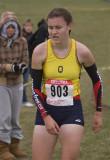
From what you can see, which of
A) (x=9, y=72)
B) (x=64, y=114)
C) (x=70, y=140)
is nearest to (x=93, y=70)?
(x=64, y=114)

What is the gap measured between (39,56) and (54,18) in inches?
16.2

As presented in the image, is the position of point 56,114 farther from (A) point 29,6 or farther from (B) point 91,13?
(A) point 29,6

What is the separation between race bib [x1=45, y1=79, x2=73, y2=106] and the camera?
3.93 m

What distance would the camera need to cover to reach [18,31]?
5660mm

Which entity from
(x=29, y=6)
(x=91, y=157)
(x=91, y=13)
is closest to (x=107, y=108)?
(x=91, y=157)

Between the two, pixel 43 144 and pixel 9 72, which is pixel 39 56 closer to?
pixel 43 144

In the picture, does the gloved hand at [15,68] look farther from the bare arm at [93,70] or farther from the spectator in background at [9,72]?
the bare arm at [93,70]

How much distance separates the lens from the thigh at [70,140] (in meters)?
3.79

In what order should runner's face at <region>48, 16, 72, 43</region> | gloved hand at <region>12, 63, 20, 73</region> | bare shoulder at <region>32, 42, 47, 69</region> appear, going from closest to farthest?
runner's face at <region>48, 16, 72, 43</region> < bare shoulder at <region>32, 42, 47, 69</region> < gloved hand at <region>12, 63, 20, 73</region>

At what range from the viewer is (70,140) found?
3814 mm

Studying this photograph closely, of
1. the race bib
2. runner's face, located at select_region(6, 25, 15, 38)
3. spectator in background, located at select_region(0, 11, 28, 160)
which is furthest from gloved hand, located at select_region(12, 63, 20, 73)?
the race bib

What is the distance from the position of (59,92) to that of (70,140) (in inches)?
19.9

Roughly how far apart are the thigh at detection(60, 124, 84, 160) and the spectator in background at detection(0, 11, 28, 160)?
1.87 metres

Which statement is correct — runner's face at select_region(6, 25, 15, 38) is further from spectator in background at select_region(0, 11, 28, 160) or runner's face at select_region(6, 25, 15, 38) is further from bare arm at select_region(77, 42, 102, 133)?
bare arm at select_region(77, 42, 102, 133)
